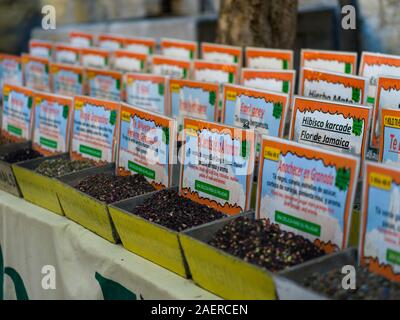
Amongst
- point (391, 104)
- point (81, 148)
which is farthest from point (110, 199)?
point (391, 104)

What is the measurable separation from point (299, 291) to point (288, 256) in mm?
183

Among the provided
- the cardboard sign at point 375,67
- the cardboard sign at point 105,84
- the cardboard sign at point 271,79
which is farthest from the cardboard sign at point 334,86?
the cardboard sign at point 105,84

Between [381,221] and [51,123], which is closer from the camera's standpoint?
[381,221]

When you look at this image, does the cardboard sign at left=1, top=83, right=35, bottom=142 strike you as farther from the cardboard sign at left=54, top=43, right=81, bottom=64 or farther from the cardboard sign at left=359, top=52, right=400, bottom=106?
the cardboard sign at left=359, top=52, right=400, bottom=106

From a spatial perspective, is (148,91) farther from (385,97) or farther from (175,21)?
(175,21)

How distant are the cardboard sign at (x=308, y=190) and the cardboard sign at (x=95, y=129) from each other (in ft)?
2.05

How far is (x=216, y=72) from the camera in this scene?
2.69 m

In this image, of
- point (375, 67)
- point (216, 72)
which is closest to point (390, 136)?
point (375, 67)

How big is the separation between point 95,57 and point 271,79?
4.27 feet

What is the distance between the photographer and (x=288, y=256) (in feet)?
4.55

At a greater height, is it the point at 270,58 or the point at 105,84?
the point at 270,58

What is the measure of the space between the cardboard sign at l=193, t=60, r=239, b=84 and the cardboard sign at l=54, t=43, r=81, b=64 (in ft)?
→ 3.12

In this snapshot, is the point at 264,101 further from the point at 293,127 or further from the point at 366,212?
the point at 366,212

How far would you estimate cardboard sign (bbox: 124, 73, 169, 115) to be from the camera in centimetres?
249
